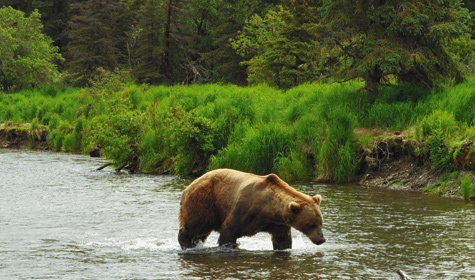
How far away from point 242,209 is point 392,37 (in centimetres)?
1060

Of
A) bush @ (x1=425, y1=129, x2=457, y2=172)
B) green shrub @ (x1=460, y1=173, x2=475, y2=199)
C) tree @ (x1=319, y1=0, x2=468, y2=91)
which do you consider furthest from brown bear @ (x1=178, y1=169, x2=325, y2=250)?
tree @ (x1=319, y1=0, x2=468, y2=91)

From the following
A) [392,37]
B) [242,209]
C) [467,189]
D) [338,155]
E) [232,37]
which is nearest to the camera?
[242,209]

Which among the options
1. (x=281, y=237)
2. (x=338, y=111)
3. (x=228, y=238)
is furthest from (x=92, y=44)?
(x=228, y=238)

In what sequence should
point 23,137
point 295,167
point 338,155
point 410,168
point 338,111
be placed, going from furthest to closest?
point 23,137, point 338,111, point 295,167, point 338,155, point 410,168

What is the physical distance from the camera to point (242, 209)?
780 cm

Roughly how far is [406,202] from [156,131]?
8814mm

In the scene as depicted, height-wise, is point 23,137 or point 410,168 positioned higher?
point 410,168

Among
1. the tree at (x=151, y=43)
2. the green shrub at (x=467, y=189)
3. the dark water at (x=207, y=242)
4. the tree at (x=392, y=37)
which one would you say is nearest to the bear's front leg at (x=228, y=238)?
the dark water at (x=207, y=242)

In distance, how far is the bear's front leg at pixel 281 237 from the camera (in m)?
8.12

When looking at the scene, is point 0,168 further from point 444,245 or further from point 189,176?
point 444,245

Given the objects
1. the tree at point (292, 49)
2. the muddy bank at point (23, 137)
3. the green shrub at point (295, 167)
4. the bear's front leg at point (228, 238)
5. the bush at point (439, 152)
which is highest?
the tree at point (292, 49)

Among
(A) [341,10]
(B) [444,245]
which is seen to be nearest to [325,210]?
(B) [444,245]

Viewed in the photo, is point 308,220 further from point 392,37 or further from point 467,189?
point 392,37

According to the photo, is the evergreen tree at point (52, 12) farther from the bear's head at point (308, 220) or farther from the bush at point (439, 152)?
the bear's head at point (308, 220)
